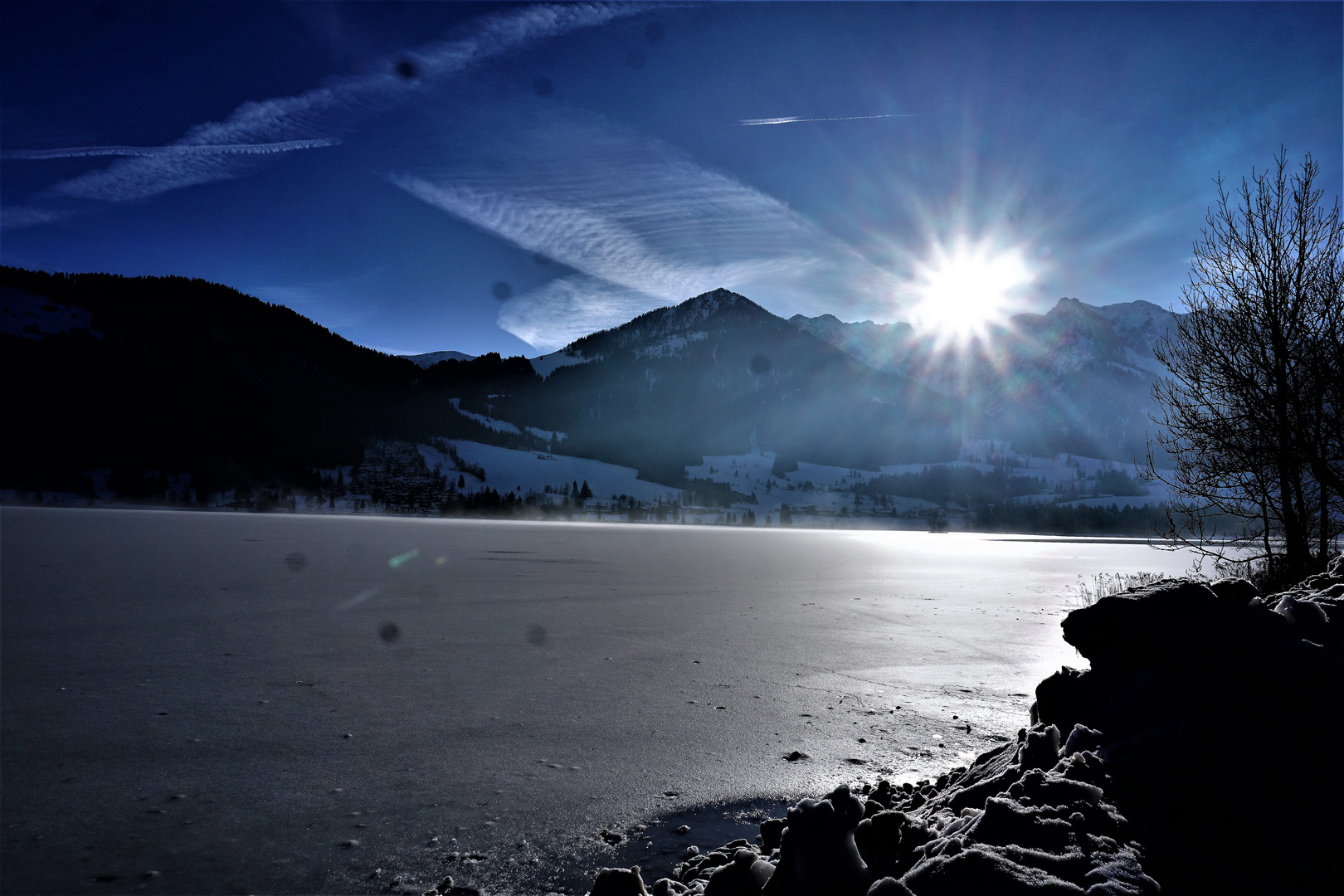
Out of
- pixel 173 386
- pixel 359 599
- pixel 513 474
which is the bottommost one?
pixel 359 599

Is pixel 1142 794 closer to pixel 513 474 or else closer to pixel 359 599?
pixel 359 599

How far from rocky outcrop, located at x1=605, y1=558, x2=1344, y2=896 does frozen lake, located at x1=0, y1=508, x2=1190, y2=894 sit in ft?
4.49

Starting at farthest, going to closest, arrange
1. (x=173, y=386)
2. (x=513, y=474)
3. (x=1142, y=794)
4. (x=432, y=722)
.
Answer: (x=513, y=474)
(x=173, y=386)
(x=432, y=722)
(x=1142, y=794)

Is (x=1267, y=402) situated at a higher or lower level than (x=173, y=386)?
lower

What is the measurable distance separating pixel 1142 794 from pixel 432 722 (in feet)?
18.1

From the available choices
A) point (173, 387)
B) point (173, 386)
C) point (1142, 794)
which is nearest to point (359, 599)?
point (1142, 794)

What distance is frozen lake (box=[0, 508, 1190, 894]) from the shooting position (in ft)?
12.6

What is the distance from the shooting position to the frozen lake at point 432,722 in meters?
3.84

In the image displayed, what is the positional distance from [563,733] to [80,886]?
3345 mm

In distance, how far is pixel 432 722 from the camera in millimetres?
6094

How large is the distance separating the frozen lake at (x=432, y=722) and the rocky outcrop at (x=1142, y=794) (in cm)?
137

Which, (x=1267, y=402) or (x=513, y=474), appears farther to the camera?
(x=513, y=474)

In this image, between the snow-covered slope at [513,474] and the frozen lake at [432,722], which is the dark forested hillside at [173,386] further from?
the frozen lake at [432,722]

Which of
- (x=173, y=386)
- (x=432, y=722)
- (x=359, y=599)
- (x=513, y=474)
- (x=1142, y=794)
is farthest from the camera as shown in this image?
(x=513, y=474)
